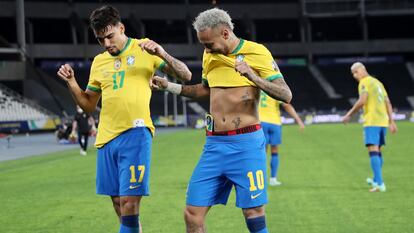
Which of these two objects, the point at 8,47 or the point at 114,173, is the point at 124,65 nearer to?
the point at 114,173

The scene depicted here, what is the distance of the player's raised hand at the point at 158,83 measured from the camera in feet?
21.1

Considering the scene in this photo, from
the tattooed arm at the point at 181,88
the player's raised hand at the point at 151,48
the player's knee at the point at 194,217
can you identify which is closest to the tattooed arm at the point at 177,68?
the tattooed arm at the point at 181,88

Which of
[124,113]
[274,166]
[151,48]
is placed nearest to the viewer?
[151,48]

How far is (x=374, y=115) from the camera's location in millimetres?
12266

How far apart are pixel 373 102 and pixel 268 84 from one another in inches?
291

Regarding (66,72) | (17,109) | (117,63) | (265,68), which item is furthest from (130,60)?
(17,109)

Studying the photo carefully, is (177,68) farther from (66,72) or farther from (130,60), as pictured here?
(66,72)

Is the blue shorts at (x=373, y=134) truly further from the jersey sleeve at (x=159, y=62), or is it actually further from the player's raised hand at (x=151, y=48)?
the player's raised hand at (x=151, y=48)

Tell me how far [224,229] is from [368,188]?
4.90m

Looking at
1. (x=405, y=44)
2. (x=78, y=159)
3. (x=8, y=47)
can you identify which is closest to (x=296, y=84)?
(x=405, y=44)

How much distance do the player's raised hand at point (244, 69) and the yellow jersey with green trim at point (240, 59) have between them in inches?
14.6

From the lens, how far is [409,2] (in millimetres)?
65688

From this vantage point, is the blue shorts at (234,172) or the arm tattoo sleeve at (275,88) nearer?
the arm tattoo sleeve at (275,88)

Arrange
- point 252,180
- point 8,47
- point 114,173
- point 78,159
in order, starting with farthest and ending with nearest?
point 8,47 → point 78,159 → point 114,173 → point 252,180
